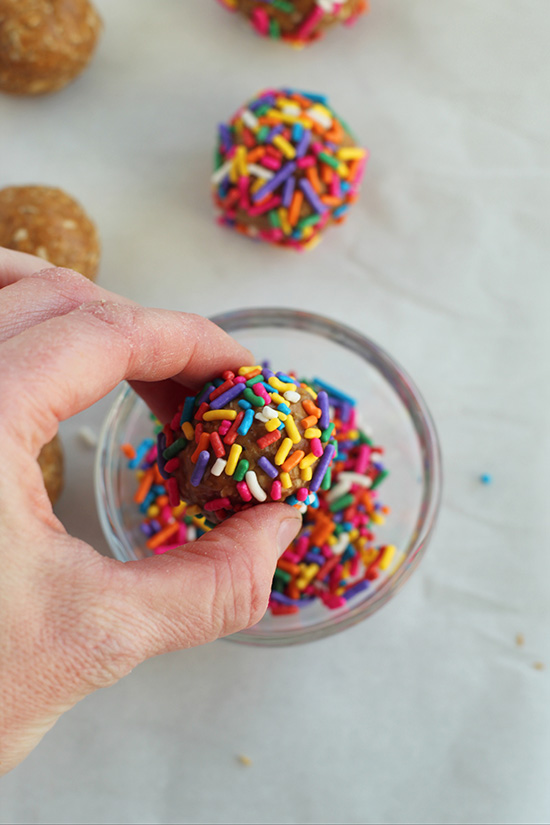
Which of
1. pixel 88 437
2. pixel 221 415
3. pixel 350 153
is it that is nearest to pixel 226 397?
pixel 221 415

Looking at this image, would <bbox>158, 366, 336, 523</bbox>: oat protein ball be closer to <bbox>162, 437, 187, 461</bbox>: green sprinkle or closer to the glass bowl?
<bbox>162, 437, 187, 461</bbox>: green sprinkle

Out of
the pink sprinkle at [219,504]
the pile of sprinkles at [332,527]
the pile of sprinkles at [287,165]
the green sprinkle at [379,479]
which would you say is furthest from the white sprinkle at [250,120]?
the pink sprinkle at [219,504]

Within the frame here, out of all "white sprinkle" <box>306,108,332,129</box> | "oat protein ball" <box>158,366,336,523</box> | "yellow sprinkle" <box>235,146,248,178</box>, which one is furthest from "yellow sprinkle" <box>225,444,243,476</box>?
"white sprinkle" <box>306,108,332,129</box>

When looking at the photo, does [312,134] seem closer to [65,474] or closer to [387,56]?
[387,56]

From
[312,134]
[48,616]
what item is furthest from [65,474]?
[312,134]

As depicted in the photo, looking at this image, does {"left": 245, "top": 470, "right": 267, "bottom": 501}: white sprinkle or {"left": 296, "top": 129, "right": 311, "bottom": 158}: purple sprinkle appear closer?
{"left": 245, "top": 470, "right": 267, "bottom": 501}: white sprinkle

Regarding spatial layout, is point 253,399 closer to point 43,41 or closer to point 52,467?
point 52,467

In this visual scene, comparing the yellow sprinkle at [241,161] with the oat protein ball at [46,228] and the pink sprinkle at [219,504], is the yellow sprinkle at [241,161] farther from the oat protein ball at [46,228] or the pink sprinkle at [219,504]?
the pink sprinkle at [219,504]
